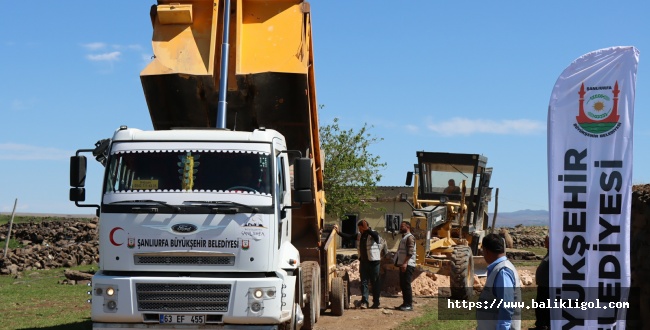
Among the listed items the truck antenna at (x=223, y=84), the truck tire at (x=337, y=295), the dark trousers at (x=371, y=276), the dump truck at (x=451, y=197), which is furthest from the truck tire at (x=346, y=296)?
the truck antenna at (x=223, y=84)

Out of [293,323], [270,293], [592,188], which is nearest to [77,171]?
[270,293]

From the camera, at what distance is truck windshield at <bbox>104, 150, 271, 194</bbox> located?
30.9ft

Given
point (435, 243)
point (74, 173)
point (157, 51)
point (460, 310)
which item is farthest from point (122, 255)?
point (435, 243)

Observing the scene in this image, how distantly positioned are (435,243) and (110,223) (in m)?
11.5

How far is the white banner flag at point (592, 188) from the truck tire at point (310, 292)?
4.80m

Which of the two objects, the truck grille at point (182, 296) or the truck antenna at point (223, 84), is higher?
the truck antenna at point (223, 84)

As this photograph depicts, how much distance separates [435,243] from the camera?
19641mm

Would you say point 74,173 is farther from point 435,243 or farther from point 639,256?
point 435,243

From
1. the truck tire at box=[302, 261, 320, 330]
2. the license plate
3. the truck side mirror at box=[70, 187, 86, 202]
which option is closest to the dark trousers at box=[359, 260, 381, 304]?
the truck tire at box=[302, 261, 320, 330]

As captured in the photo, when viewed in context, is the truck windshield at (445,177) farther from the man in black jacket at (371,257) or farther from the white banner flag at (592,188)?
the white banner flag at (592,188)

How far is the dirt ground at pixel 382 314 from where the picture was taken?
1391cm

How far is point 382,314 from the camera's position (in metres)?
15.5

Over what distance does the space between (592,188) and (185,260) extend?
434 centimetres

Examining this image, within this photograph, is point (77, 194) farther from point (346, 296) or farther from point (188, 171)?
point (346, 296)
